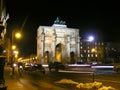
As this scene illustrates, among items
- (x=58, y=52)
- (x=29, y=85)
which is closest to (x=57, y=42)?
(x=58, y=52)

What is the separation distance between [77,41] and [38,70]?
282 feet

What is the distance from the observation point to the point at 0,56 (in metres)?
5.82

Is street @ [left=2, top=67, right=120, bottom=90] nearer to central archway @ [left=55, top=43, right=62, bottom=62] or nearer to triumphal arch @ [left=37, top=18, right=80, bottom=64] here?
triumphal arch @ [left=37, top=18, right=80, bottom=64]

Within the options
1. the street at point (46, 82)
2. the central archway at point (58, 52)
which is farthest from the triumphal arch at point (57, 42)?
the street at point (46, 82)

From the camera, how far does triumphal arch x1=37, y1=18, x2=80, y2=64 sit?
4892 inches

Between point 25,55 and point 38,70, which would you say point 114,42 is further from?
point 38,70

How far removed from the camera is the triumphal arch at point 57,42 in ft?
408

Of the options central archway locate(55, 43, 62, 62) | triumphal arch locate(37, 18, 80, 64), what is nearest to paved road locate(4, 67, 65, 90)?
triumphal arch locate(37, 18, 80, 64)

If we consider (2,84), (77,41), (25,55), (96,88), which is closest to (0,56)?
(2,84)

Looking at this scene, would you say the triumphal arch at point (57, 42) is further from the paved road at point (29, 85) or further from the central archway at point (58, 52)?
the paved road at point (29, 85)

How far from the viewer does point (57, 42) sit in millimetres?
127438

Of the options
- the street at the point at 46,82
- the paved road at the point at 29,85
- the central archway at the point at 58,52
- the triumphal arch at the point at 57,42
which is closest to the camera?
the paved road at the point at 29,85

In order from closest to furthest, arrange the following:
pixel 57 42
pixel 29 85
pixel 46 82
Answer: pixel 29 85 → pixel 46 82 → pixel 57 42

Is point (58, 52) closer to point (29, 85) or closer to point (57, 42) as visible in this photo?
point (57, 42)
